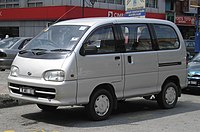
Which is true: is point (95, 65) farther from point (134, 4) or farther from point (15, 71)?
point (134, 4)

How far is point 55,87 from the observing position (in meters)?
6.72

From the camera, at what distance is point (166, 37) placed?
8883 millimetres

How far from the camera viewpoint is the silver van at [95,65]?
271 inches

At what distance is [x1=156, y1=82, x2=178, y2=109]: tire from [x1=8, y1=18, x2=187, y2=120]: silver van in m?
0.03

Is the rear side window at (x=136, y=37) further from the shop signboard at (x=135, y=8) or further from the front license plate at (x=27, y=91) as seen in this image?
the shop signboard at (x=135, y=8)

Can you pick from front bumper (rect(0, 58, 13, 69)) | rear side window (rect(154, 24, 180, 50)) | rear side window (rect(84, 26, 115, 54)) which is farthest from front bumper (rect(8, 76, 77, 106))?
front bumper (rect(0, 58, 13, 69))

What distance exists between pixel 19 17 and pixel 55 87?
78.3 ft

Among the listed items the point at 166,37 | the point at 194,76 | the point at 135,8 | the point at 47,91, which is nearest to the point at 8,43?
the point at 135,8

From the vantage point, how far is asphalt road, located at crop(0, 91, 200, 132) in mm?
6895

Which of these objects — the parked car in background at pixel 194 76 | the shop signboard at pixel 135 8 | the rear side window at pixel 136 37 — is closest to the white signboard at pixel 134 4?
the shop signboard at pixel 135 8

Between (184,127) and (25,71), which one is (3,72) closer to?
(25,71)

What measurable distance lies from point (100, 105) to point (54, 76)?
3.82 ft

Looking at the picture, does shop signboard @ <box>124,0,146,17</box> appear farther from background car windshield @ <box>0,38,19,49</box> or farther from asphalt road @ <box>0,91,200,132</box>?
asphalt road @ <box>0,91,200,132</box>

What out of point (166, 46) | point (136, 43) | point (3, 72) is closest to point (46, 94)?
point (136, 43)
